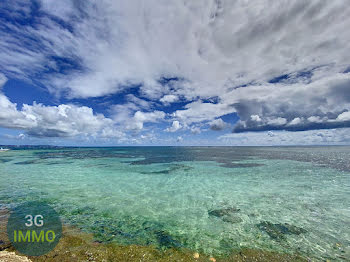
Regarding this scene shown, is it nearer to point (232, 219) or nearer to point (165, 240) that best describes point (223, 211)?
point (232, 219)

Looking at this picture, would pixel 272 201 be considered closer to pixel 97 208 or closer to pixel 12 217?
pixel 97 208

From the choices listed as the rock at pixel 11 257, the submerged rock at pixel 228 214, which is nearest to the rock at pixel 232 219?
the submerged rock at pixel 228 214

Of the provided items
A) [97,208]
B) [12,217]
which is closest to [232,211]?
[97,208]

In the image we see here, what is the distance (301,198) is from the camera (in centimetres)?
1617

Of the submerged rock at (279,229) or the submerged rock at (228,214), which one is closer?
the submerged rock at (279,229)

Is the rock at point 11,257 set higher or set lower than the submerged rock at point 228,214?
higher

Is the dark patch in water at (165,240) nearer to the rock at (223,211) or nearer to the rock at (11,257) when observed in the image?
the rock at (223,211)

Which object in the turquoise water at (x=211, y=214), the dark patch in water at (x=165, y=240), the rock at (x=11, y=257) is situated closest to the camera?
the rock at (x=11, y=257)

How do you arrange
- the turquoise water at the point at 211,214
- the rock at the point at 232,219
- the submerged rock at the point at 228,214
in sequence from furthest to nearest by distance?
the submerged rock at the point at 228,214
the rock at the point at 232,219
the turquoise water at the point at 211,214

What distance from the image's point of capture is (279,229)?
33.8ft

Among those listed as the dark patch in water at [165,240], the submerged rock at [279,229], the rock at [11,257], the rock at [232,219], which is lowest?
the submerged rock at [279,229]

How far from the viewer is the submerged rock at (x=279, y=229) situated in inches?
379

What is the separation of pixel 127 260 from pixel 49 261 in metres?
Answer: 3.41

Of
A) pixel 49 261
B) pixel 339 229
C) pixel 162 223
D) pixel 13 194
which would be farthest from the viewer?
pixel 13 194
